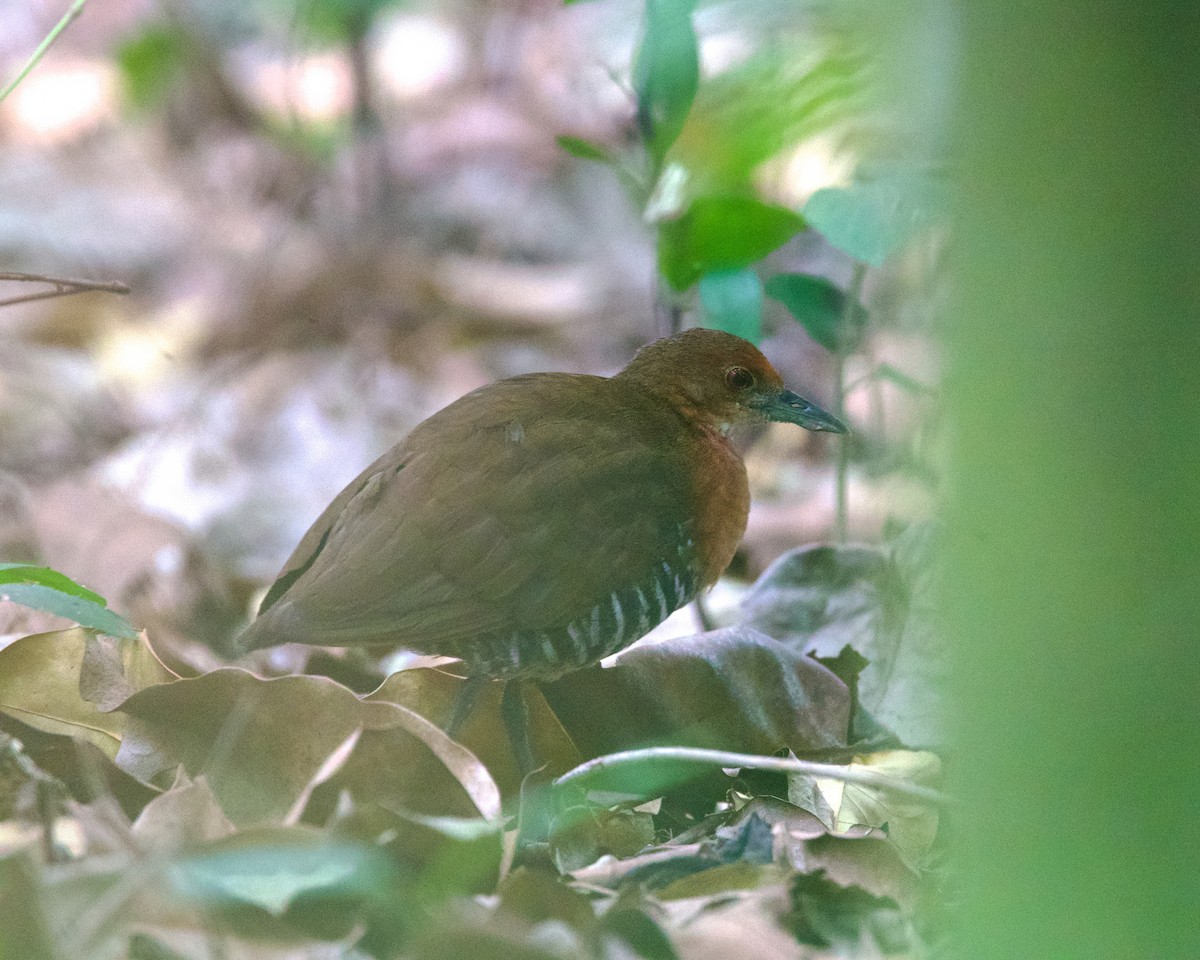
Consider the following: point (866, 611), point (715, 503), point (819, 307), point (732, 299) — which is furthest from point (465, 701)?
point (819, 307)

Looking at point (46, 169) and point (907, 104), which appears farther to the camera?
point (46, 169)

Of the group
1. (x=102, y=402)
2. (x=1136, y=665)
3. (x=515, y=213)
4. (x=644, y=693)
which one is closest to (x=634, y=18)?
(x=644, y=693)

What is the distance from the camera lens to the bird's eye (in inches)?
131

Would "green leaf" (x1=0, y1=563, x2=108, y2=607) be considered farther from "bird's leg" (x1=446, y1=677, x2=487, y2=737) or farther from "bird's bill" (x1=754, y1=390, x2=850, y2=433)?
"bird's bill" (x1=754, y1=390, x2=850, y2=433)

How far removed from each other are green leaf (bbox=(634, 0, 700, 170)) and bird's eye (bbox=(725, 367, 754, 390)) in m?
0.55

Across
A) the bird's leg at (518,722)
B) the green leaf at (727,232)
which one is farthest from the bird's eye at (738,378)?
the bird's leg at (518,722)

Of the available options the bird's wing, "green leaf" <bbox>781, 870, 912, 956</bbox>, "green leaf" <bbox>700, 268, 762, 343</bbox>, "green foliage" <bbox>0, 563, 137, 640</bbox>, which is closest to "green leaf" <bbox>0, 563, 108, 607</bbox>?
"green foliage" <bbox>0, 563, 137, 640</bbox>

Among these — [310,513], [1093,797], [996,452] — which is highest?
[996,452]

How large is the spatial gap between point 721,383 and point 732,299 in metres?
0.23

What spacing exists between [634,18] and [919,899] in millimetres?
2528

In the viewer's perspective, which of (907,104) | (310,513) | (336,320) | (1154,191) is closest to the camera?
(1154,191)

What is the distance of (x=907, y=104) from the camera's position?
4.88ft

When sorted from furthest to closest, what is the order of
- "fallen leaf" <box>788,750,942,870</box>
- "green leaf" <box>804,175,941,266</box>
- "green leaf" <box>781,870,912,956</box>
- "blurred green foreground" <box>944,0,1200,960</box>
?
"green leaf" <box>804,175,941,266</box> < "fallen leaf" <box>788,750,942,870</box> < "green leaf" <box>781,870,912,956</box> < "blurred green foreground" <box>944,0,1200,960</box>

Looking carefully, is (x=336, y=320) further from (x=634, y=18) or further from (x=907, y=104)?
(x=907, y=104)
